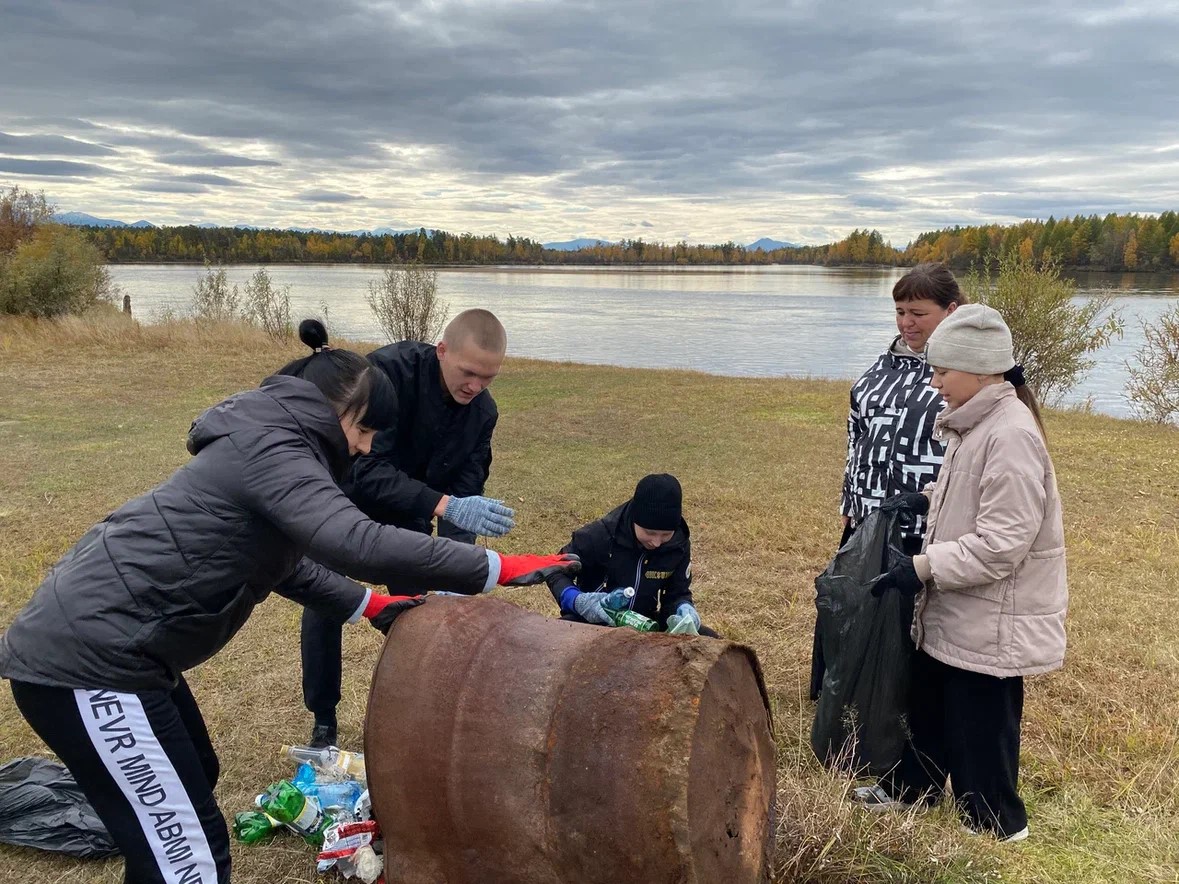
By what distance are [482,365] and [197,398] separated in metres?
12.1

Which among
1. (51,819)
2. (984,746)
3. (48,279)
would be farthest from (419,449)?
(48,279)

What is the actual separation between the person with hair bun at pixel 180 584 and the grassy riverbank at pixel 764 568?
2.63ft

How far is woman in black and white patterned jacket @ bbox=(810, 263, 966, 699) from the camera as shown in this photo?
352 centimetres

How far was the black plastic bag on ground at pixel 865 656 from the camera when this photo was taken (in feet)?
10.6

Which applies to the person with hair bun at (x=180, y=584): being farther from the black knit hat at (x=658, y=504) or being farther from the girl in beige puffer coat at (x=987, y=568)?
Result: the girl in beige puffer coat at (x=987, y=568)

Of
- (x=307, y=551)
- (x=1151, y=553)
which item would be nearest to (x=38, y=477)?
(x=307, y=551)

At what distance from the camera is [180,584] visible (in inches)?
87.4

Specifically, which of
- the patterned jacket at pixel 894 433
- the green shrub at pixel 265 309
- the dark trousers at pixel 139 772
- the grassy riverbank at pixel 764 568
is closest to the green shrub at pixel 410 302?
the green shrub at pixel 265 309

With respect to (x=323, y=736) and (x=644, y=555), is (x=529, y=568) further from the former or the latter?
(x=323, y=736)

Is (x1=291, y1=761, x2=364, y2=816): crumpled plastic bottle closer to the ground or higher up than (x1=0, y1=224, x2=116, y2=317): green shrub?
closer to the ground

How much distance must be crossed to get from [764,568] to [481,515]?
11.9 ft

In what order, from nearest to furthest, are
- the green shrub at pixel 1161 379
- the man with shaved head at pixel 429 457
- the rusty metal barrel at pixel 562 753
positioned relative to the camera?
the rusty metal barrel at pixel 562 753, the man with shaved head at pixel 429 457, the green shrub at pixel 1161 379

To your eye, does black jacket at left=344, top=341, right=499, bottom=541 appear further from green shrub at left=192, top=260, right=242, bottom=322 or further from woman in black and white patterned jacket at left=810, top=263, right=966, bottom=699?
green shrub at left=192, top=260, right=242, bottom=322

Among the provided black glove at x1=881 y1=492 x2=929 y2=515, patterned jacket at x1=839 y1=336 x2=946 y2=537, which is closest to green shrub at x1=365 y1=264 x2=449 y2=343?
patterned jacket at x1=839 y1=336 x2=946 y2=537
